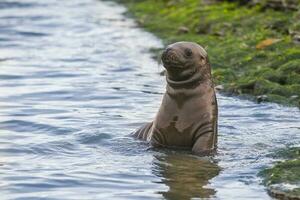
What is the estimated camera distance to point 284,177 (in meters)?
9.06

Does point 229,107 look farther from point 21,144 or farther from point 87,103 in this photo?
point 21,144

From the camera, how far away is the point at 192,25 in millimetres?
22172

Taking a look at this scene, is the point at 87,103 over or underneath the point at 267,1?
underneath

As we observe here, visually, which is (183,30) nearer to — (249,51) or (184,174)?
(249,51)

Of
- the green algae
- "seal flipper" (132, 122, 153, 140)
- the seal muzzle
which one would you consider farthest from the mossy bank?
the green algae

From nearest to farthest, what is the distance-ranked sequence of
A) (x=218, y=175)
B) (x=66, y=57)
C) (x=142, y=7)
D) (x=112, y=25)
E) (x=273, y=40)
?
(x=218, y=175) < (x=273, y=40) < (x=66, y=57) < (x=112, y=25) < (x=142, y=7)

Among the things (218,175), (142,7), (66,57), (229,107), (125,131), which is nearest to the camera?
(218,175)

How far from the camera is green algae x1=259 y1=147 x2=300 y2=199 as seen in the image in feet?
28.0

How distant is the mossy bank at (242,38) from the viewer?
1464cm

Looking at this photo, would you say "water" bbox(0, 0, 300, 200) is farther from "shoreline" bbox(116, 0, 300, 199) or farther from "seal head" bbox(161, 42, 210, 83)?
"seal head" bbox(161, 42, 210, 83)

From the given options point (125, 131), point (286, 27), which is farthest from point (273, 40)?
point (125, 131)

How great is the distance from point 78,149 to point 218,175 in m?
2.03

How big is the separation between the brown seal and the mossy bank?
299 cm

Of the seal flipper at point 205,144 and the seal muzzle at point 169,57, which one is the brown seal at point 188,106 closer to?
the seal flipper at point 205,144
